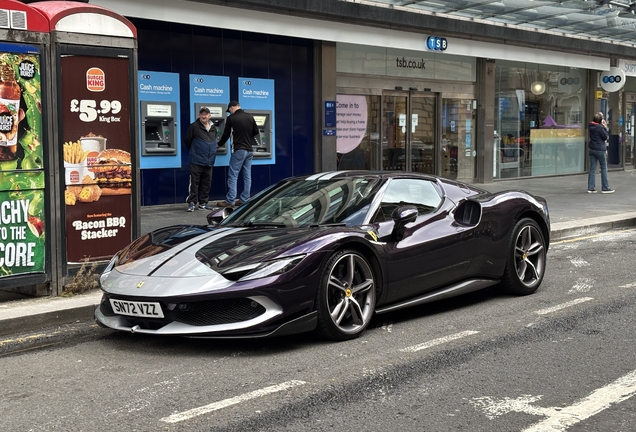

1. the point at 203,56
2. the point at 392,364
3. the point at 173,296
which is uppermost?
the point at 203,56

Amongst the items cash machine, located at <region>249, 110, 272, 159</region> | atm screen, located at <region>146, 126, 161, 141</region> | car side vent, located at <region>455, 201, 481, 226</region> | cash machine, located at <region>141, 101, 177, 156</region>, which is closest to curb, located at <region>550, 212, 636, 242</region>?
car side vent, located at <region>455, 201, 481, 226</region>

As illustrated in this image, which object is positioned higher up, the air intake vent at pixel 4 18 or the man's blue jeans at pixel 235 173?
the air intake vent at pixel 4 18

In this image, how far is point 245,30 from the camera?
13.9 m

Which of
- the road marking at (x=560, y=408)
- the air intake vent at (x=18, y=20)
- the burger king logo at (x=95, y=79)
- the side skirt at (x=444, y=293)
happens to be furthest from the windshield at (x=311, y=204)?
the air intake vent at (x=18, y=20)

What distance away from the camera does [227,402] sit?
4.44 meters

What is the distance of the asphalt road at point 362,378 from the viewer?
164 inches

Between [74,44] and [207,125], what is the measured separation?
6179 millimetres

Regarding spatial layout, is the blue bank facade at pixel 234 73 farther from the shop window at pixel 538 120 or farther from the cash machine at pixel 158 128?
the shop window at pixel 538 120

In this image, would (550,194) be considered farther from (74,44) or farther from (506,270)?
(74,44)

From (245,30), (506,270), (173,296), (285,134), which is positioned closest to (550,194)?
(285,134)

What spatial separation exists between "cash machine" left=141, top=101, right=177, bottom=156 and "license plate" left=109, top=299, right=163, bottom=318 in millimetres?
8261

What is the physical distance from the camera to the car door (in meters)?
6.14

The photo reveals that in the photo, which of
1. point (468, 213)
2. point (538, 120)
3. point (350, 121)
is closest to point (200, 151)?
point (350, 121)

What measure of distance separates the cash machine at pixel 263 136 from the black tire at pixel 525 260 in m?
8.52
